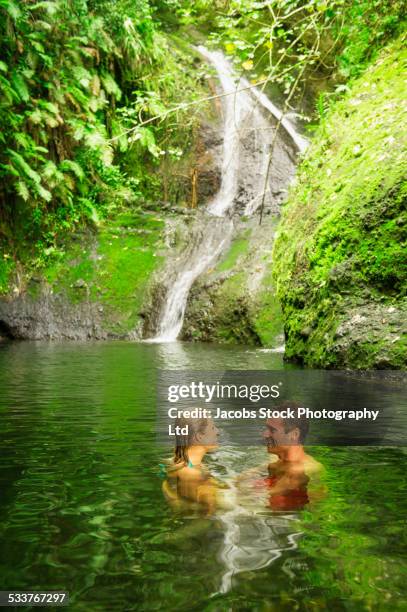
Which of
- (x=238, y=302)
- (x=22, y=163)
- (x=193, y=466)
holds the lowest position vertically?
(x=193, y=466)

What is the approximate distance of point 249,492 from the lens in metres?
3.25

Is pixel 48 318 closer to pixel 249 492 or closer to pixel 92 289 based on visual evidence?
pixel 92 289

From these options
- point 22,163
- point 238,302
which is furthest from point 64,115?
point 238,302

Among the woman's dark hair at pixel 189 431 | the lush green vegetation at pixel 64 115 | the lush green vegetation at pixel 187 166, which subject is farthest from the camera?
the lush green vegetation at pixel 64 115

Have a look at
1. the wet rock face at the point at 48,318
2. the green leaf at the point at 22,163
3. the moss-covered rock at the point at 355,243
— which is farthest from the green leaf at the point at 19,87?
the moss-covered rock at the point at 355,243

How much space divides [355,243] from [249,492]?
18.5 ft

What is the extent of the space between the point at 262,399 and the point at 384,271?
9.44 feet

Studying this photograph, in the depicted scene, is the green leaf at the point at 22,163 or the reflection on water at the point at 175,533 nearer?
the reflection on water at the point at 175,533

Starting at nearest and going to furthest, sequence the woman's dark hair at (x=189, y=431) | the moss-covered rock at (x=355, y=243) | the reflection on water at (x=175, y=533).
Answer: the reflection on water at (x=175, y=533) < the woman's dark hair at (x=189, y=431) < the moss-covered rock at (x=355, y=243)

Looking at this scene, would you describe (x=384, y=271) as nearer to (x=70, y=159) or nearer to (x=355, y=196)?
(x=355, y=196)

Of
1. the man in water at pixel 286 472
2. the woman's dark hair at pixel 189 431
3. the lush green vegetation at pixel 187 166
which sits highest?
the lush green vegetation at pixel 187 166

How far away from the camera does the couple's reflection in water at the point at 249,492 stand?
2533mm

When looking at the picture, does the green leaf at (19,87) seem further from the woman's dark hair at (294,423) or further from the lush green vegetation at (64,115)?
the woman's dark hair at (294,423)

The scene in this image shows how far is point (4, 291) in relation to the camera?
16.2 metres
